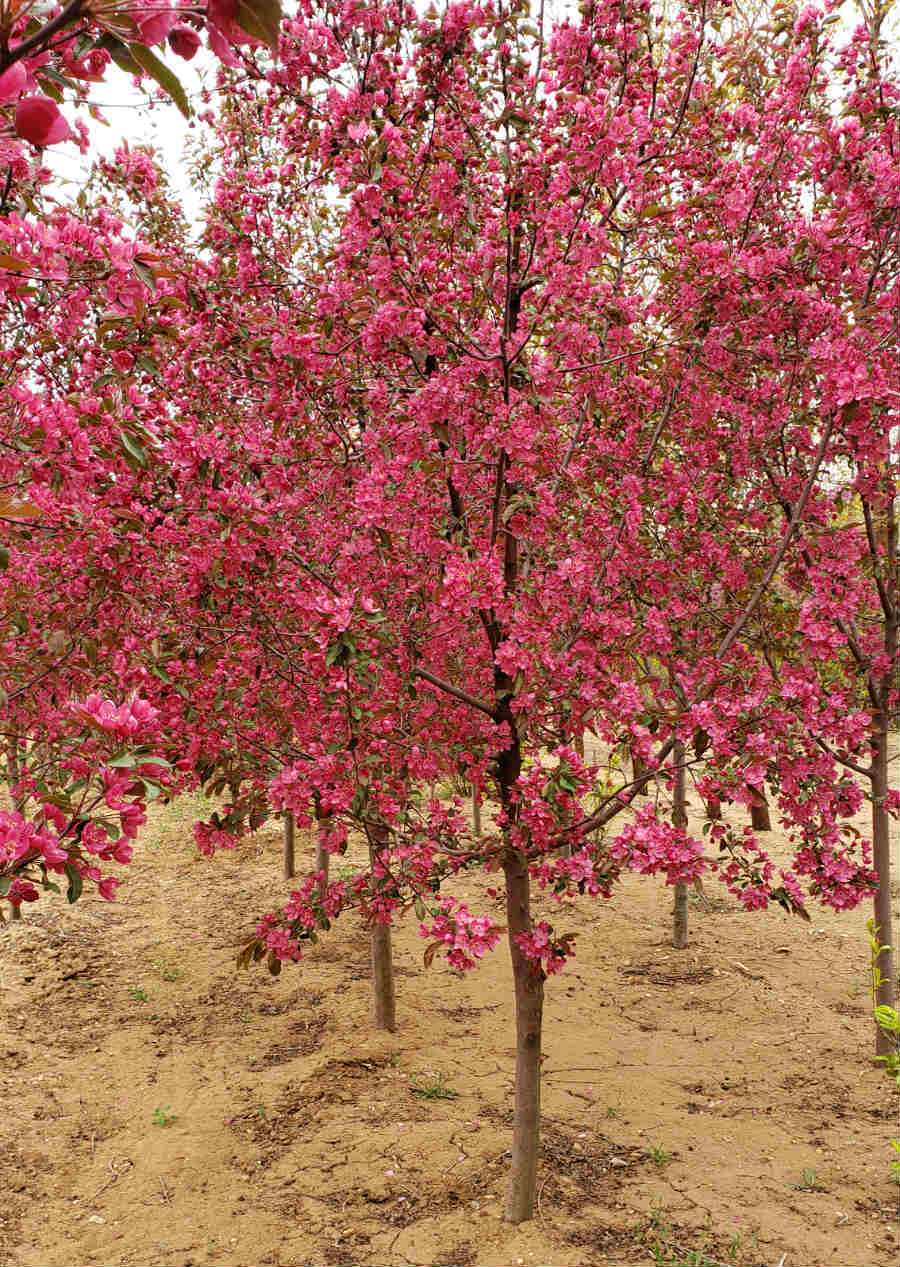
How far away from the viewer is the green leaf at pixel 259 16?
3.59 feet

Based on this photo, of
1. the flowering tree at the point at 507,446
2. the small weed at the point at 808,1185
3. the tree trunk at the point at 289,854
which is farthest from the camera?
the tree trunk at the point at 289,854

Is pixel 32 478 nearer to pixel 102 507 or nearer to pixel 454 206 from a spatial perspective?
pixel 102 507

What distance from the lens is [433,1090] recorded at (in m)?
4.80

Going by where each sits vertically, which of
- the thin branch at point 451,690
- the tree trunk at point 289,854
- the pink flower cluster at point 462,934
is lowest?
the tree trunk at point 289,854

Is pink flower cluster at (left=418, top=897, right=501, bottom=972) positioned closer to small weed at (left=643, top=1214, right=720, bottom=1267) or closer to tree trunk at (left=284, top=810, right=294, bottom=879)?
small weed at (left=643, top=1214, right=720, bottom=1267)

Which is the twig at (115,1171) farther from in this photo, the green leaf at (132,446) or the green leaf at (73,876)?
the green leaf at (132,446)

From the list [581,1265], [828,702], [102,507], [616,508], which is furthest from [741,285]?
[581,1265]

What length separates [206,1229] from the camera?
12.1ft

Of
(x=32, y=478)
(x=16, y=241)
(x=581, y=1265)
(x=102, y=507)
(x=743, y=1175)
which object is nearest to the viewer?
(x=16, y=241)

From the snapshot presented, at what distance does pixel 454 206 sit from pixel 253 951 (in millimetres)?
3036

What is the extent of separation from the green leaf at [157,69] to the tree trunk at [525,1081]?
3028mm

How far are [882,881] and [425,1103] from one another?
296 centimetres

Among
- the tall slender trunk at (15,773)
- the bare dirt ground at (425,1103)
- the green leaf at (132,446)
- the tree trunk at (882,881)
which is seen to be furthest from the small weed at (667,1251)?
the green leaf at (132,446)

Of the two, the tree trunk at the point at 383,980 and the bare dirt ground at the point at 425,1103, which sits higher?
the tree trunk at the point at 383,980
